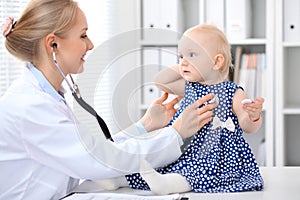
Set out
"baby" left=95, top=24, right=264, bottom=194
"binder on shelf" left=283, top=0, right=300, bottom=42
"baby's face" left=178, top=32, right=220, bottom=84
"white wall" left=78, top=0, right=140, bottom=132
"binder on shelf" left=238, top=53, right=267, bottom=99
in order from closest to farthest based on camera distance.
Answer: "white wall" left=78, top=0, right=140, bottom=132, "baby's face" left=178, top=32, right=220, bottom=84, "baby" left=95, top=24, right=264, bottom=194, "binder on shelf" left=283, top=0, right=300, bottom=42, "binder on shelf" left=238, top=53, right=267, bottom=99

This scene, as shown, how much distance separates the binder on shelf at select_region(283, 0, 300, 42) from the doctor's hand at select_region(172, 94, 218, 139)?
172 cm

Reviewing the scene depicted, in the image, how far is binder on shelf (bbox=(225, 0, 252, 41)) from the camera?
9.68 feet

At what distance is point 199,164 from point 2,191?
1.49 ft

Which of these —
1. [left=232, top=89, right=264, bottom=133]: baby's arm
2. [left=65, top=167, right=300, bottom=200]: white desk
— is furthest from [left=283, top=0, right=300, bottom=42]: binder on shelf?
[left=232, top=89, right=264, bottom=133]: baby's arm

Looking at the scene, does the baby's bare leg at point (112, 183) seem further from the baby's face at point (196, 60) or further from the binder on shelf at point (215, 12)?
the binder on shelf at point (215, 12)

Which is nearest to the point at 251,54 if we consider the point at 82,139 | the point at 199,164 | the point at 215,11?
the point at 215,11

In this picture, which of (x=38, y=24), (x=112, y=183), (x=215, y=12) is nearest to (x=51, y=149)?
(x=112, y=183)

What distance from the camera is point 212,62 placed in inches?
49.6

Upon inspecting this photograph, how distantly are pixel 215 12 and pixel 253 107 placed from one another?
1691 millimetres

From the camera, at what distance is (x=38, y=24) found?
1.33 m

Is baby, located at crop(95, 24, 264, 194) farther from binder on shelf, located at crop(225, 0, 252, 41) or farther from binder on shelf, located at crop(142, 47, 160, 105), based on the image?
binder on shelf, located at crop(225, 0, 252, 41)

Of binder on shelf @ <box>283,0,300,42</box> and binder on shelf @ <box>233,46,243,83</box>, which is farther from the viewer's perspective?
binder on shelf @ <box>233,46,243,83</box>

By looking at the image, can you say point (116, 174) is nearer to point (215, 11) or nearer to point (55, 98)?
point (55, 98)

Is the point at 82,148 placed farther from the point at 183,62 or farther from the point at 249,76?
the point at 249,76
